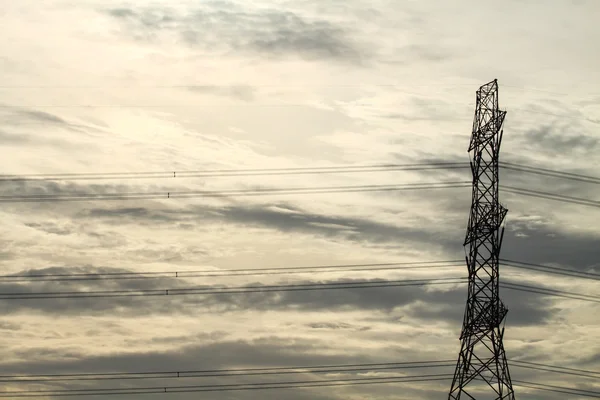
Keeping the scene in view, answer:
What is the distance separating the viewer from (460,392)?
93562mm

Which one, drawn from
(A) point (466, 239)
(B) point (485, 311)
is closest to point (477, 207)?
(A) point (466, 239)

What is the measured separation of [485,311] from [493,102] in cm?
2006

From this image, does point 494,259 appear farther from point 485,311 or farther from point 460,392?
point 460,392

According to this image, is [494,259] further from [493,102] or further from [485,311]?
[493,102]

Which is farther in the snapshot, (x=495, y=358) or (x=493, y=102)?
(x=493, y=102)

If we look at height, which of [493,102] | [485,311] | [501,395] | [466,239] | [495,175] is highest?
[493,102]

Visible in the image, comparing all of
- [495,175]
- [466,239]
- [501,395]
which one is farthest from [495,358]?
[495,175]

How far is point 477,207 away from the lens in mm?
96500

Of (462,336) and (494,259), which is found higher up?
(494,259)

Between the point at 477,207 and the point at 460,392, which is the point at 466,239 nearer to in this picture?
the point at 477,207

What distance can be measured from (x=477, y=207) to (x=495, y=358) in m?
13.9

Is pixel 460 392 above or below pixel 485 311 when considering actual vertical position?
below

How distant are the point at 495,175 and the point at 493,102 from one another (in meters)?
7.27

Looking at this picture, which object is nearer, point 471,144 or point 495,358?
point 495,358
